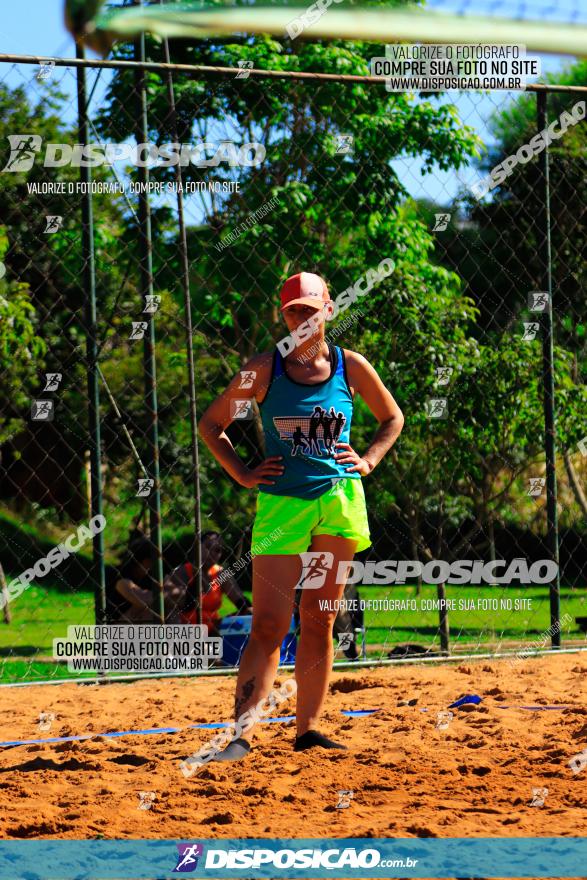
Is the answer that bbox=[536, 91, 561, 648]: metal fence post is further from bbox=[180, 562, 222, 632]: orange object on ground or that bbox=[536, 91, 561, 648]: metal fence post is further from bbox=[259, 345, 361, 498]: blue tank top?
bbox=[259, 345, 361, 498]: blue tank top

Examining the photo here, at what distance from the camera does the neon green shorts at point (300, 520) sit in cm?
365

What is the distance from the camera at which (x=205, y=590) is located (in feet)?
22.5

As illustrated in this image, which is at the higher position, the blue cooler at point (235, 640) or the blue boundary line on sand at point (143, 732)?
the blue cooler at point (235, 640)

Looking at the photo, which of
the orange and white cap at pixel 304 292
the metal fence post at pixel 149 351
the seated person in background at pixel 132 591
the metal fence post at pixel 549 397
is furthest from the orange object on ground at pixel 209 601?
the orange and white cap at pixel 304 292

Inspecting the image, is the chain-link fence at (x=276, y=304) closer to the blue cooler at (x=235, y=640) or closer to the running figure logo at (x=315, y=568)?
the blue cooler at (x=235, y=640)

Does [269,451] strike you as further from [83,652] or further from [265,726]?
[83,652]

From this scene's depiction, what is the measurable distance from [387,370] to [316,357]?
4189 mm

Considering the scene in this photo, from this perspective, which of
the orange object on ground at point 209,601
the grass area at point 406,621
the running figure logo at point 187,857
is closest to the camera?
the running figure logo at point 187,857

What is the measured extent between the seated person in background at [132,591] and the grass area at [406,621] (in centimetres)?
81

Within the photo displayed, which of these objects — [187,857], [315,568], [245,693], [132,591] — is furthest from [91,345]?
[187,857]

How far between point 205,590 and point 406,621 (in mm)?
5971

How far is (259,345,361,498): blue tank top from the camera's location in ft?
12.1

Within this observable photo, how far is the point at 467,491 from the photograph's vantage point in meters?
11.2

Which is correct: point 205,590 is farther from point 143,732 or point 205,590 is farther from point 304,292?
point 304,292
